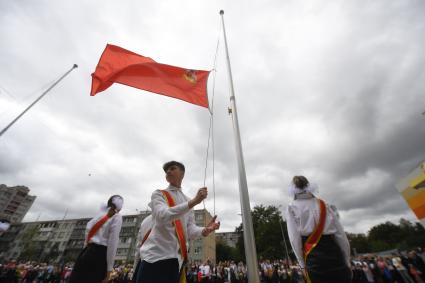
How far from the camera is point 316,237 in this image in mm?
2779

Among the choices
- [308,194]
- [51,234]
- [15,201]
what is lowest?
[308,194]

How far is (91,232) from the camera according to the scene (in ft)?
11.4

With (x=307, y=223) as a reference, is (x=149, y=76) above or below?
above

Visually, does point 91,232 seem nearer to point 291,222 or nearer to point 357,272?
point 291,222

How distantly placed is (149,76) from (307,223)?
426 centimetres

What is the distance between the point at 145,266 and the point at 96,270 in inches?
74.6

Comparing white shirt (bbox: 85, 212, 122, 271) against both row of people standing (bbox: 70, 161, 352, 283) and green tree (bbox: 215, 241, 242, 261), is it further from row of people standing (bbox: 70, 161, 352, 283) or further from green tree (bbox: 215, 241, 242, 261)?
green tree (bbox: 215, 241, 242, 261)

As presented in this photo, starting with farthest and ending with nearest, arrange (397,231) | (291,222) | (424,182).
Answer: (397,231)
(424,182)
(291,222)

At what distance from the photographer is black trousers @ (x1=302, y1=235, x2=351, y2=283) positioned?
249cm

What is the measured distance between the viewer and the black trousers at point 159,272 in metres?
1.95

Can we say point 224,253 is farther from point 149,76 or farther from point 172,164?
point 172,164

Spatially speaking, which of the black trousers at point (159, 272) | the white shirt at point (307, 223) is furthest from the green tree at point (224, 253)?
the black trousers at point (159, 272)

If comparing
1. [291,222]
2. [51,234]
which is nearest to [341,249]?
[291,222]

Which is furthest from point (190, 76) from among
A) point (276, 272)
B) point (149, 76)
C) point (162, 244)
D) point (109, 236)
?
point (276, 272)
